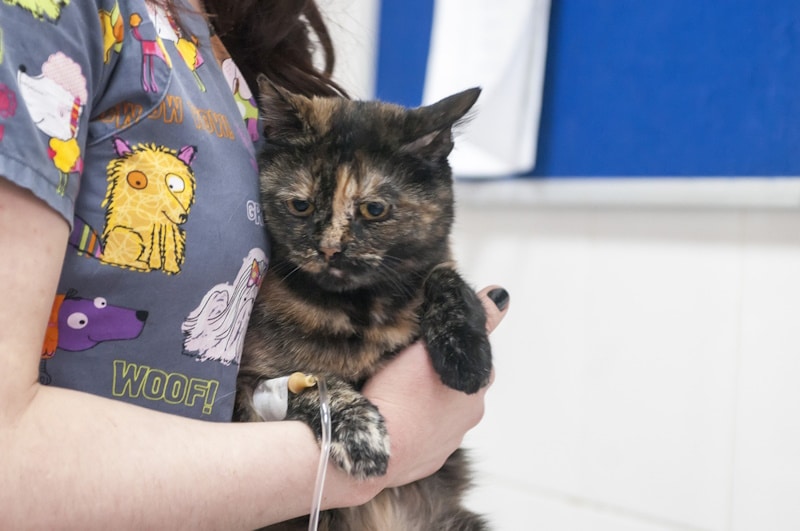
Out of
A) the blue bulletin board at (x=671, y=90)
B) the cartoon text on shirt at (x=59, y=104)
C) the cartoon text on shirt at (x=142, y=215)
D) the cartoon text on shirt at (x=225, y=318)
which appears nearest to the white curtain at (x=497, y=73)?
the blue bulletin board at (x=671, y=90)

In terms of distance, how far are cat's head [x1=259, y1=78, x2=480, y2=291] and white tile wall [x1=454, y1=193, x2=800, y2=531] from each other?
62 centimetres

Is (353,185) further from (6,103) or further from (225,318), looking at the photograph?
(6,103)

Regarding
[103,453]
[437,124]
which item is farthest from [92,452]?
[437,124]

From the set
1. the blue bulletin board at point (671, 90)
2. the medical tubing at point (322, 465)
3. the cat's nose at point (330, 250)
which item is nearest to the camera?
the medical tubing at point (322, 465)

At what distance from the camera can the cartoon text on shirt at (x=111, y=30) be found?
73 centimetres

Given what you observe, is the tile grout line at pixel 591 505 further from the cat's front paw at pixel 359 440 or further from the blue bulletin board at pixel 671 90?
the cat's front paw at pixel 359 440

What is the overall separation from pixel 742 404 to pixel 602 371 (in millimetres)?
295

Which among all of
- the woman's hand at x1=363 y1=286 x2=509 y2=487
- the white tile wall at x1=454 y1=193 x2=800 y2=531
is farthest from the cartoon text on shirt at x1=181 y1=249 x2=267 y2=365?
the white tile wall at x1=454 y1=193 x2=800 y2=531

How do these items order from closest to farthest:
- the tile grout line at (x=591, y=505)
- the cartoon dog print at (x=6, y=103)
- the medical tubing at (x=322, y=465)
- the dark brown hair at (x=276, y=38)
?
the cartoon dog print at (x=6, y=103), the medical tubing at (x=322, y=465), the dark brown hair at (x=276, y=38), the tile grout line at (x=591, y=505)

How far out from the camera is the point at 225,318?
34.2 inches

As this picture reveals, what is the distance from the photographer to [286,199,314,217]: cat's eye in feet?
3.23

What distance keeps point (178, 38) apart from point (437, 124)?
0.36 meters

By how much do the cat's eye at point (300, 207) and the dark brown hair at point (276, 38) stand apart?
0.91 ft

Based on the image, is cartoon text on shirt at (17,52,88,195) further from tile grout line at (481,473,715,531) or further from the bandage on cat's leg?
tile grout line at (481,473,715,531)
